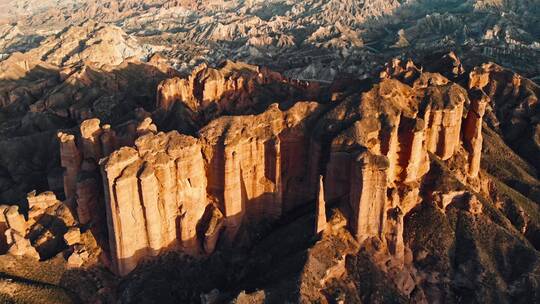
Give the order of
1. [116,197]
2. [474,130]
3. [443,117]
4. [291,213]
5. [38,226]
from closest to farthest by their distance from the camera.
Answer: [116,197] → [38,226] → [291,213] → [443,117] → [474,130]

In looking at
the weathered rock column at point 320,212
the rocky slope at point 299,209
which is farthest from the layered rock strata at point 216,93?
the weathered rock column at point 320,212

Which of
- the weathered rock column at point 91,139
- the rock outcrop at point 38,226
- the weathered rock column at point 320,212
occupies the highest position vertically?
the weathered rock column at point 91,139

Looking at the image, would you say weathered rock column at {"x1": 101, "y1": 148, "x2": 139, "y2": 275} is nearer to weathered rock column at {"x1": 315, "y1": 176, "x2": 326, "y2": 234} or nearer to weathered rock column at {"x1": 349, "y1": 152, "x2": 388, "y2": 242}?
weathered rock column at {"x1": 315, "y1": 176, "x2": 326, "y2": 234}

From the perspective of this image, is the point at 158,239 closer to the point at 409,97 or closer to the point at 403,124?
the point at 403,124

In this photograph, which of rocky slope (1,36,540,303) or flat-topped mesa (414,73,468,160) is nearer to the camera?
rocky slope (1,36,540,303)

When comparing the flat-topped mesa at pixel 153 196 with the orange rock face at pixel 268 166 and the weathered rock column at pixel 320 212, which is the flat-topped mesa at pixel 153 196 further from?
the weathered rock column at pixel 320 212

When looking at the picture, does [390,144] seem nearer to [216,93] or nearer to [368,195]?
[368,195]

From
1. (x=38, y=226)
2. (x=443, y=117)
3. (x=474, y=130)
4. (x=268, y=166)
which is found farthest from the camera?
(x=474, y=130)

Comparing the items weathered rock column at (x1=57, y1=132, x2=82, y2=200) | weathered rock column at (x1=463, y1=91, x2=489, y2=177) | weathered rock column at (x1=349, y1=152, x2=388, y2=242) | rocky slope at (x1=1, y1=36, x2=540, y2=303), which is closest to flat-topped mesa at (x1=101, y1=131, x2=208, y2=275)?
rocky slope at (x1=1, y1=36, x2=540, y2=303)

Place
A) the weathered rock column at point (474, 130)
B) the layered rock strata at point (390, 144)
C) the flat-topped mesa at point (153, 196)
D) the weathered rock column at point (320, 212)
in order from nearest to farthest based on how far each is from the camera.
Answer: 1. the weathered rock column at point (320, 212)
2. the flat-topped mesa at point (153, 196)
3. the layered rock strata at point (390, 144)
4. the weathered rock column at point (474, 130)

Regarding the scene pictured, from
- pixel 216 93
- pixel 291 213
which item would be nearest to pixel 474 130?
pixel 291 213

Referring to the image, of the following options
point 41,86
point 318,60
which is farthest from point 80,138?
point 318,60
